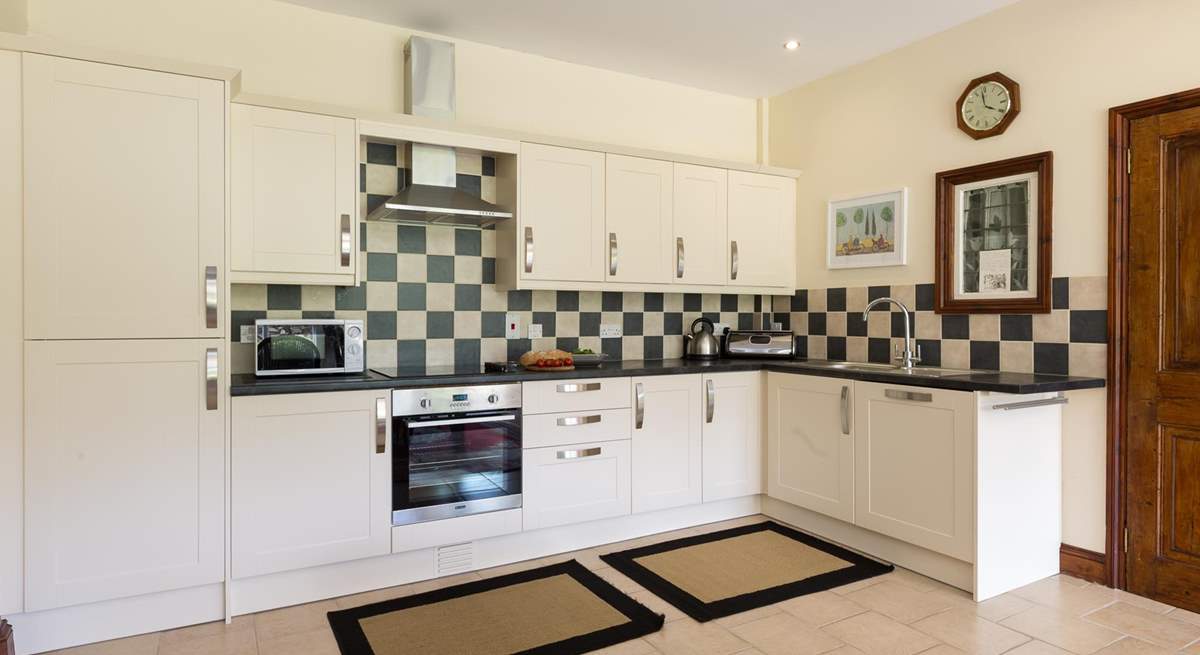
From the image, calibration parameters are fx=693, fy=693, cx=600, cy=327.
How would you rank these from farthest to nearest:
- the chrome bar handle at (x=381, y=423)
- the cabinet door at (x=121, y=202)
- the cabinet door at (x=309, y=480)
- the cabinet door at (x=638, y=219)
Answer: the cabinet door at (x=638, y=219)
the chrome bar handle at (x=381, y=423)
the cabinet door at (x=309, y=480)
the cabinet door at (x=121, y=202)

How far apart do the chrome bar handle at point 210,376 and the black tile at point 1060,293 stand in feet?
11.5

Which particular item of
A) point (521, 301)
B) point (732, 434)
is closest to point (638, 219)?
point (521, 301)

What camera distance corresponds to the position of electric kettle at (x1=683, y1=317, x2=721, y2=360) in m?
4.24

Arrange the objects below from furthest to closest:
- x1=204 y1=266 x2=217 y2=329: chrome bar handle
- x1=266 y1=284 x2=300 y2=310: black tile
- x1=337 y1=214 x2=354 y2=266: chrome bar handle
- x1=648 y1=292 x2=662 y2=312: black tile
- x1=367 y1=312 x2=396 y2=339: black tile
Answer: x1=648 y1=292 x2=662 y2=312: black tile
x1=367 y1=312 x2=396 y2=339: black tile
x1=266 y1=284 x2=300 y2=310: black tile
x1=337 y1=214 x2=354 y2=266: chrome bar handle
x1=204 y1=266 x2=217 y2=329: chrome bar handle

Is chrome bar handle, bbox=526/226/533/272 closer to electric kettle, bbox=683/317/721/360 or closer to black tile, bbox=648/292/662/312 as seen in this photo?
black tile, bbox=648/292/662/312

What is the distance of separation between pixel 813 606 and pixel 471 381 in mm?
1682

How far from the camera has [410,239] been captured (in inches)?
139

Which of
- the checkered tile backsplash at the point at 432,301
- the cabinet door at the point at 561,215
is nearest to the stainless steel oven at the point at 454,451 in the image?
the checkered tile backsplash at the point at 432,301

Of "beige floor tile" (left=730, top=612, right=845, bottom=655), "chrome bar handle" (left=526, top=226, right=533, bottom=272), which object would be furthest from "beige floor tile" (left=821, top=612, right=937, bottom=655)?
"chrome bar handle" (left=526, top=226, right=533, bottom=272)

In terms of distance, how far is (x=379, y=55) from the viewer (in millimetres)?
3469

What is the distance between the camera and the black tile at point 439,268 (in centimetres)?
358

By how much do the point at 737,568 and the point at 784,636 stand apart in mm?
644

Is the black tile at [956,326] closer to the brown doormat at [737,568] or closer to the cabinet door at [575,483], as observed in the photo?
the brown doormat at [737,568]

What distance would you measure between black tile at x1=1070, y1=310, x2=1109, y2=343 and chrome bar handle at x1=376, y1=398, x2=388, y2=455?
9.83ft
